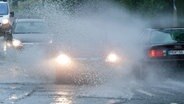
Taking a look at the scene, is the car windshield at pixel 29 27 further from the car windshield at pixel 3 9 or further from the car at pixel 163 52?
the car windshield at pixel 3 9

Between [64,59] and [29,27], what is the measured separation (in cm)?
855

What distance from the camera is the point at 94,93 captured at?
42.6 feet

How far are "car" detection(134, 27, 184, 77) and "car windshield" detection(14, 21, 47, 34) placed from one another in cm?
863

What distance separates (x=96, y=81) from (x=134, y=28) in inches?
540

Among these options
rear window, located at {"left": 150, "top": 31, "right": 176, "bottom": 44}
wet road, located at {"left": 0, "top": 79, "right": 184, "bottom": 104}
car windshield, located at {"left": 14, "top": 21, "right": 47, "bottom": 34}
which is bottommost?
wet road, located at {"left": 0, "top": 79, "right": 184, "bottom": 104}

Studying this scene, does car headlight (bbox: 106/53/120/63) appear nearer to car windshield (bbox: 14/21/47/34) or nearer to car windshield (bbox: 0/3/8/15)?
car windshield (bbox: 14/21/47/34)

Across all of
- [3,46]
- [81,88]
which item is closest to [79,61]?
[81,88]

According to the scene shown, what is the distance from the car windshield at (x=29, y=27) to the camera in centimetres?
2360

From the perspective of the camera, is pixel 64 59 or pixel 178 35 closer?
pixel 64 59

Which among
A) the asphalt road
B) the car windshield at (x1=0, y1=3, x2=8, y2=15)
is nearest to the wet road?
the asphalt road

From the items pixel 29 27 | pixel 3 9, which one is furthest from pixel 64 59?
pixel 3 9

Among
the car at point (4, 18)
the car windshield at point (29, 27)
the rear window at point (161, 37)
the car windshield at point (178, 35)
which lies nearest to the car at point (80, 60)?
the rear window at point (161, 37)

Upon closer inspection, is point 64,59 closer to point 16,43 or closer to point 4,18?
point 16,43

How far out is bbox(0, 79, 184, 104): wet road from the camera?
38.7 feet
